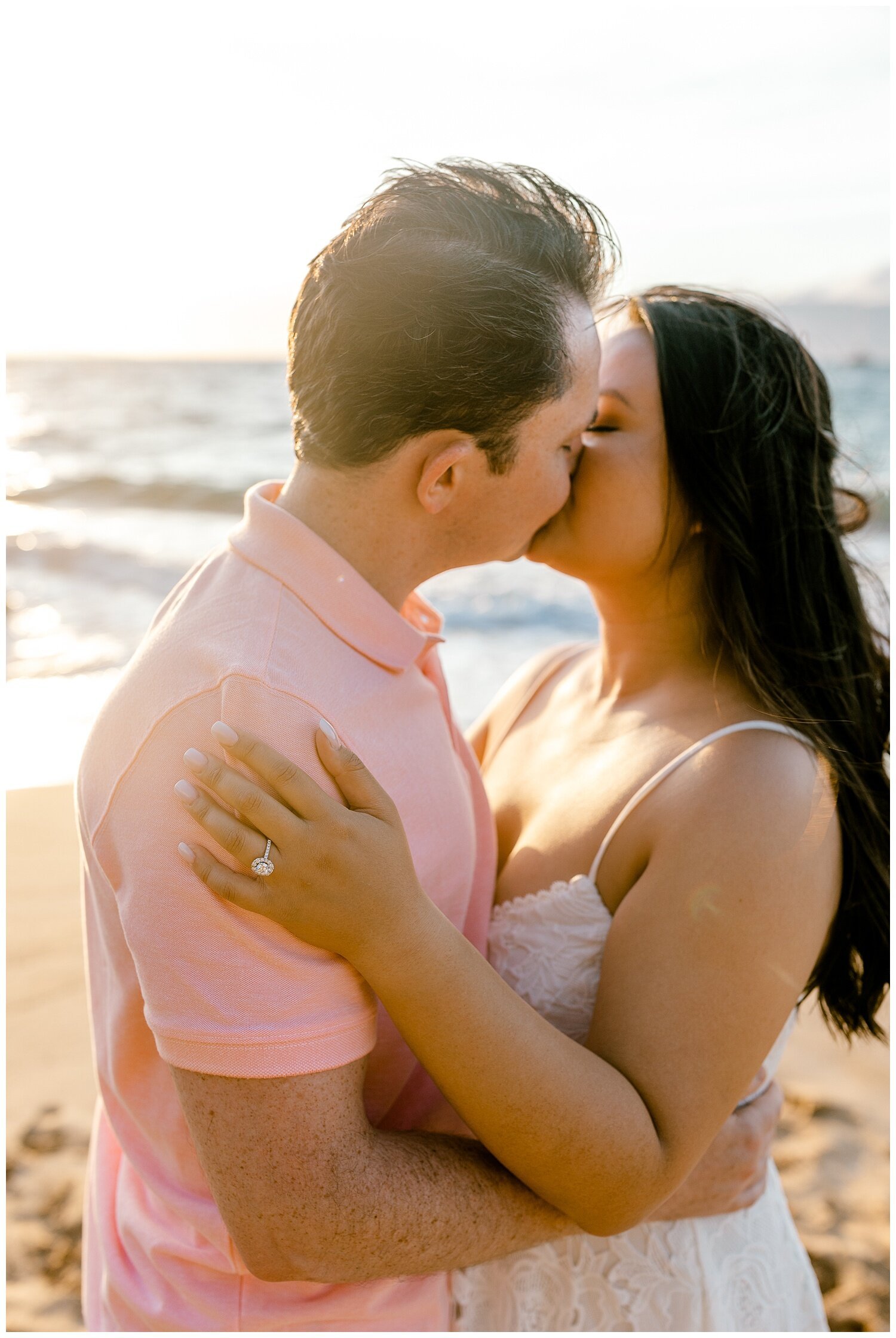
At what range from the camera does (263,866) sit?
1.44 metres

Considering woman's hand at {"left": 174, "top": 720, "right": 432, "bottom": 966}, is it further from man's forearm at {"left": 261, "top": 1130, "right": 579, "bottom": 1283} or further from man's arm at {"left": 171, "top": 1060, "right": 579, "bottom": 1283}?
man's forearm at {"left": 261, "top": 1130, "right": 579, "bottom": 1283}

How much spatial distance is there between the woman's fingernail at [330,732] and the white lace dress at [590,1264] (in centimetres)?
80

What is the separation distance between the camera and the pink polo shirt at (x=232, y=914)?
1.48 m

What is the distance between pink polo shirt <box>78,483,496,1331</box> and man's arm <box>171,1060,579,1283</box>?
0.17ft

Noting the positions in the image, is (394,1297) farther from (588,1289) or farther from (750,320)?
(750,320)

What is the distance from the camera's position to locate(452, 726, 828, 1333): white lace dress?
2.06 metres

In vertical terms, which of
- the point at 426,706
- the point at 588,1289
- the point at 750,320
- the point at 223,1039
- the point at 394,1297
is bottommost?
the point at 588,1289

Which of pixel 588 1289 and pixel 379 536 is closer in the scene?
pixel 379 536

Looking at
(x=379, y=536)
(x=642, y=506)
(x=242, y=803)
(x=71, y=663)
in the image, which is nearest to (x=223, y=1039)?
(x=242, y=803)

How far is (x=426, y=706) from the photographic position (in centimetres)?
193

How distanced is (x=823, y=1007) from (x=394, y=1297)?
1.25 metres

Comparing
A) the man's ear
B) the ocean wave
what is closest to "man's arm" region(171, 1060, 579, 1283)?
the man's ear

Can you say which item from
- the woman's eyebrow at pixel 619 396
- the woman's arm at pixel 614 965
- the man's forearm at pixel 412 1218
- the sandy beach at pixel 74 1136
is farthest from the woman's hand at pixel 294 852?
the sandy beach at pixel 74 1136

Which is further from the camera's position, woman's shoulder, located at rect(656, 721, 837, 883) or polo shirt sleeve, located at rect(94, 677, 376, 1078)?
woman's shoulder, located at rect(656, 721, 837, 883)
